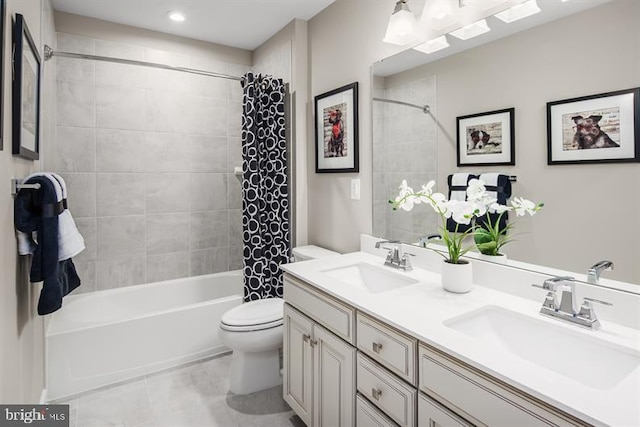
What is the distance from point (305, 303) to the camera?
1.68 m

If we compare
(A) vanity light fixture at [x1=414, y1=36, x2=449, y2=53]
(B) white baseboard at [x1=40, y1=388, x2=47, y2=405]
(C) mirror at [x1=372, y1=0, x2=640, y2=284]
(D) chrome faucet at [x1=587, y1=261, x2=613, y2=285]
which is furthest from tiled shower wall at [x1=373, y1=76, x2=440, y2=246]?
(B) white baseboard at [x1=40, y1=388, x2=47, y2=405]

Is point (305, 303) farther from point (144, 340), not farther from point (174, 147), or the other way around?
point (174, 147)

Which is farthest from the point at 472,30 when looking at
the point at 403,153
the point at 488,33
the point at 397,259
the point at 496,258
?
the point at 397,259

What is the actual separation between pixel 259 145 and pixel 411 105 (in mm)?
1192

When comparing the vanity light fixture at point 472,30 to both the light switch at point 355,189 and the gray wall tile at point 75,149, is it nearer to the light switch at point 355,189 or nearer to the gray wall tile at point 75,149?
the light switch at point 355,189

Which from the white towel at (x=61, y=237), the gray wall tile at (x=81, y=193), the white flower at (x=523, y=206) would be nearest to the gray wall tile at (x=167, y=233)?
the gray wall tile at (x=81, y=193)

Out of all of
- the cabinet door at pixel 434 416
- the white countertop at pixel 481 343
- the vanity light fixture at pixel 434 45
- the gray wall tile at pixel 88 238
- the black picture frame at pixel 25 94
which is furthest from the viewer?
the gray wall tile at pixel 88 238

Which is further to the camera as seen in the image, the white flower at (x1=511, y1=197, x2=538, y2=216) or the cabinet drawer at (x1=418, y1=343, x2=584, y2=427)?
the white flower at (x1=511, y1=197, x2=538, y2=216)

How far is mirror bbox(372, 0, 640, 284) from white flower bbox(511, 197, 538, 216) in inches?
0.9

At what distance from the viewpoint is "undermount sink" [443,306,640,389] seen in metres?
0.97

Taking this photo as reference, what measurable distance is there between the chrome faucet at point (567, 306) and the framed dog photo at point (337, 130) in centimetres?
130

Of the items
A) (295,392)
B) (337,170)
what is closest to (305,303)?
(295,392)

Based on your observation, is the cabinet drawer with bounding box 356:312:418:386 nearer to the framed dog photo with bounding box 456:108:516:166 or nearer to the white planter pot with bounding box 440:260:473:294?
the white planter pot with bounding box 440:260:473:294

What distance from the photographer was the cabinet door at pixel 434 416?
971mm
